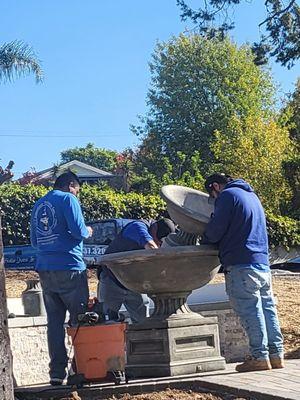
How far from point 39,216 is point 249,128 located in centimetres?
3481

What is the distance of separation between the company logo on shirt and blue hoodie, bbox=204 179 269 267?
1244 millimetres

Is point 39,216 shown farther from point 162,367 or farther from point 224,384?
point 224,384

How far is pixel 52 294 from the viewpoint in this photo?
6.76 m

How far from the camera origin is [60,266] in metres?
6.69

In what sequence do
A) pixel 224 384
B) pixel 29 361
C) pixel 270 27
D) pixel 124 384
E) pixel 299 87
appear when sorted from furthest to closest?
pixel 299 87 < pixel 270 27 < pixel 29 361 < pixel 124 384 < pixel 224 384

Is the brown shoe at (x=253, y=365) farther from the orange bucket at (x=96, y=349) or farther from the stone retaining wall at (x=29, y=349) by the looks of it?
the stone retaining wall at (x=29, y=349)

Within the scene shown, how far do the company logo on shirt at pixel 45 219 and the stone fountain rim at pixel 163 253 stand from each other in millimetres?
553

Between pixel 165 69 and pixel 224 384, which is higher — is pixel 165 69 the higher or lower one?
the higher one

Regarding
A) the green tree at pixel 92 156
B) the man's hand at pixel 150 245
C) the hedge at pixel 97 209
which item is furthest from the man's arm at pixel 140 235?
the green tree at pixel 92 156

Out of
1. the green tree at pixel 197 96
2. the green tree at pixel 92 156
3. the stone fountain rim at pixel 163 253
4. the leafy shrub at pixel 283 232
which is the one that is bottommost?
the stone fountain rim at pixel 163 253

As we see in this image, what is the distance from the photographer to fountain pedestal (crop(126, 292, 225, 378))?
6.66 meters

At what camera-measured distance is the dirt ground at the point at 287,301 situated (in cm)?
925

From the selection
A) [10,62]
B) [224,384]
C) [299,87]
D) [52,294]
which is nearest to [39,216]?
[52,294]

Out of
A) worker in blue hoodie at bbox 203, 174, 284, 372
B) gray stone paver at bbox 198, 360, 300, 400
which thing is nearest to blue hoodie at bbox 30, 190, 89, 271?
worker in blue hoodie at bbox 203, 174, 284, 372
